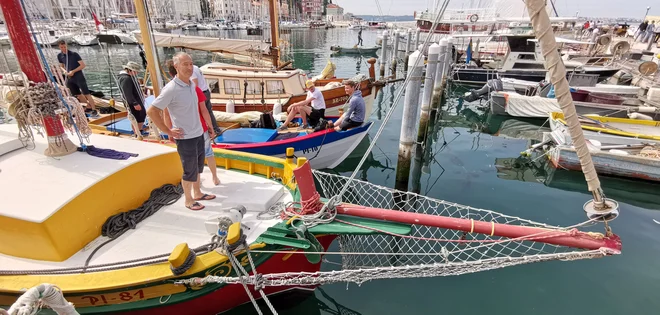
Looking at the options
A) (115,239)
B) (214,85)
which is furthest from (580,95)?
(115,239)

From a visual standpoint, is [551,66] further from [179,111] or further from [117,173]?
[117,173]

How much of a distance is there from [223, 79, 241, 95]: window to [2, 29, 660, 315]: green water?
4.75m

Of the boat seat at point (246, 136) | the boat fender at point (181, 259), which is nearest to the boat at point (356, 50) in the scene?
the boat seat at point (246, 136)

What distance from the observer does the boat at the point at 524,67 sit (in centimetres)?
1698

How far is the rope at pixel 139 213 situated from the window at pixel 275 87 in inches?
293

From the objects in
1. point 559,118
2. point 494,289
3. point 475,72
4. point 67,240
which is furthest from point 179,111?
point 475,72

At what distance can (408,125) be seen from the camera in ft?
23.1

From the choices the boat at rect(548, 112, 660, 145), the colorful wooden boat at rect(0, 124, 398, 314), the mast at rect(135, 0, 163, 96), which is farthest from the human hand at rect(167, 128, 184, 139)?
the boat at rect(548, 112, 660, 145)

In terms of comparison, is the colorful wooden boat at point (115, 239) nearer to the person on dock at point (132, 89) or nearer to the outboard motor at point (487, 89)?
the person on dock at point (132, 89)

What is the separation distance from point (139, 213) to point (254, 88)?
818 centimetres

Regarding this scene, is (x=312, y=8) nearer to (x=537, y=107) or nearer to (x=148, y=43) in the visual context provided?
(x=537, y=107)

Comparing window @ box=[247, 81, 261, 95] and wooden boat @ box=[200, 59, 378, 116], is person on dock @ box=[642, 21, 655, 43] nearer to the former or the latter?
wooden boat @ box=[200, 59, 378, 116]

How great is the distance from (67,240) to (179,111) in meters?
1.67

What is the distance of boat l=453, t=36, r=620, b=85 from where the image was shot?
55.7ft
